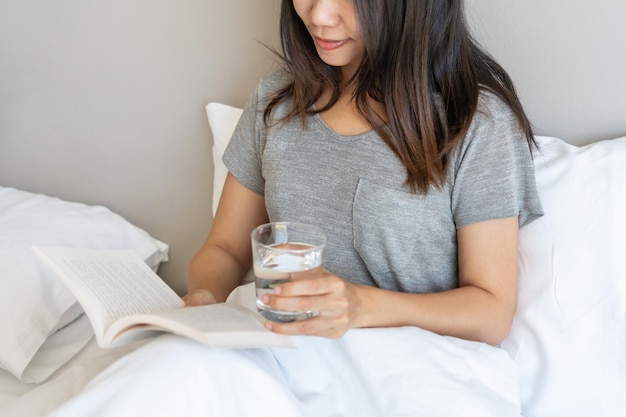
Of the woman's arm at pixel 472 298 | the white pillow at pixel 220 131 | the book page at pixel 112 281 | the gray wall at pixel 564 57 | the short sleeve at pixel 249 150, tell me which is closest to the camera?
the book page at pixel 112 281

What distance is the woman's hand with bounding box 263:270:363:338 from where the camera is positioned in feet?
2.80

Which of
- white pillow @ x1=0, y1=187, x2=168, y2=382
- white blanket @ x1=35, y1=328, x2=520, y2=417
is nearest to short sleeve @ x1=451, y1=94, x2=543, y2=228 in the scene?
white blanket @ x1=35, y1=328, x2=520, y2=417

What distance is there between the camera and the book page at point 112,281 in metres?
0.92

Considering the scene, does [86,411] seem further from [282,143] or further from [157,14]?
[157,14]

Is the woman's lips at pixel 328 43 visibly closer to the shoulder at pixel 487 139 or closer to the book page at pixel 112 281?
the shoulder at pixel 487 139

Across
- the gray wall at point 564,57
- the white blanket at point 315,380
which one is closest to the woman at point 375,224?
the white blanket at point 315,380

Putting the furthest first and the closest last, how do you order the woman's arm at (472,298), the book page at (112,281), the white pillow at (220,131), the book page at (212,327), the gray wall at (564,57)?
1. the white pillow at (220,131)
2. the gray wall at (564,57)
3. the woman's arm at (472,298)
4. the book page at (112,281)
5. the book page at (212,327)

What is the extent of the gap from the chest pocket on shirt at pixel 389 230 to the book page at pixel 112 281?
31 centimetres

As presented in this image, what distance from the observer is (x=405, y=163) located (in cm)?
110

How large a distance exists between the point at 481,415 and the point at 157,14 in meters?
1.09

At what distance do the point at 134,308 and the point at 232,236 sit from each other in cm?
40

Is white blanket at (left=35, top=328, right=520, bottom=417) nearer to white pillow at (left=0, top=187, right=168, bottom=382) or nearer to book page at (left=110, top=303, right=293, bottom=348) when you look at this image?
book page at (left=110, top=303, right=293, bottom=348)

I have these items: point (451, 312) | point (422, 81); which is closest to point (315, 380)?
point (451, 312)

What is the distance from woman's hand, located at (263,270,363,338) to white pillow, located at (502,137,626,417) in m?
0.35
